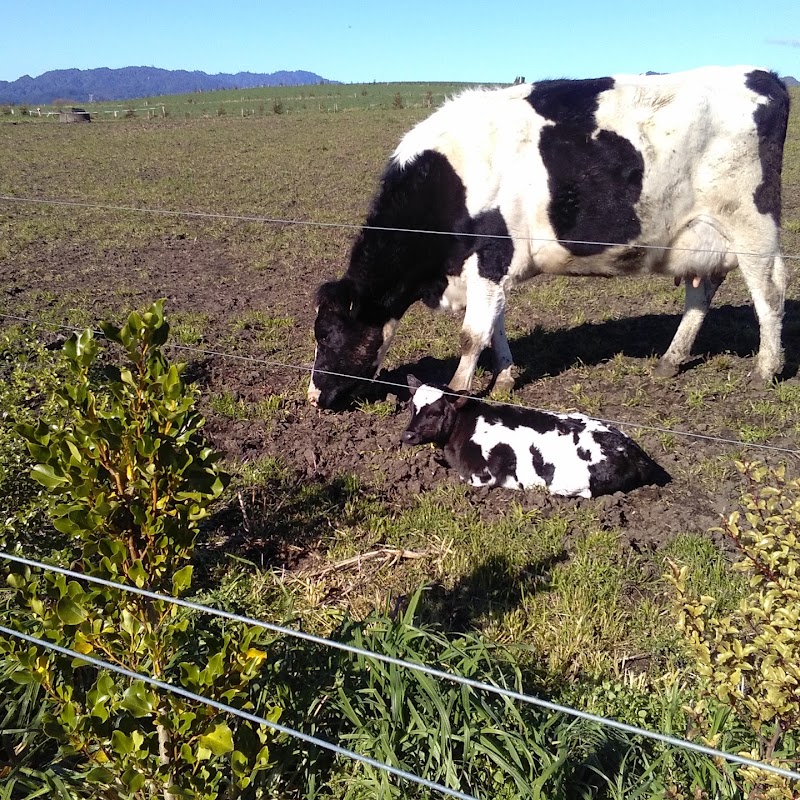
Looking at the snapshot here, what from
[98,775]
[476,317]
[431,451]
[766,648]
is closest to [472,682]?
[766,648]

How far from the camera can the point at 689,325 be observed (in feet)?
23.0

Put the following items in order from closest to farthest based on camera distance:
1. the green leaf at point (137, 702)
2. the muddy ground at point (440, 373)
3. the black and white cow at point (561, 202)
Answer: the green leaf at point (137, 702), the muddy ground at point (440, 373), the black and white cow at point (561, 202)

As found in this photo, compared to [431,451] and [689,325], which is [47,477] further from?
[689,325]

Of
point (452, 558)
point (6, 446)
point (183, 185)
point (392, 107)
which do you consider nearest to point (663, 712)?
point (452, 558)

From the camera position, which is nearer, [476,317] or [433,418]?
[433,418]

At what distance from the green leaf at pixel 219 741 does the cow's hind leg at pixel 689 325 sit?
18.6ft

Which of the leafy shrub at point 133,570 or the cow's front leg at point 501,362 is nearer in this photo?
the leafy shrub at point 133,570

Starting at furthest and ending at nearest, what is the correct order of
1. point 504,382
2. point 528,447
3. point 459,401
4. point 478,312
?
point 504,382
point 478,312
point 459,401
point 528,447

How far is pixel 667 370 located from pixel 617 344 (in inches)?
39.4

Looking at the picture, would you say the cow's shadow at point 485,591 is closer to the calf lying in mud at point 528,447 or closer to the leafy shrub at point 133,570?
the calf lying in mud at point 528,447

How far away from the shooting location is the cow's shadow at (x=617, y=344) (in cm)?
720

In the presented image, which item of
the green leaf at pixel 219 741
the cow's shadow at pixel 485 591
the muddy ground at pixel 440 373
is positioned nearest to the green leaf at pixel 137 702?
the green leaf at pixel 219 741

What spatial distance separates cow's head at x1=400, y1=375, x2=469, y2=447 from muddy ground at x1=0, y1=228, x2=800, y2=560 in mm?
164

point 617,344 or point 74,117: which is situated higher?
point 74,117
